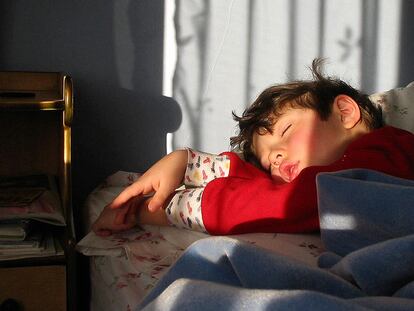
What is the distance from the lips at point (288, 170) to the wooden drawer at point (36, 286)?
0.47 meters

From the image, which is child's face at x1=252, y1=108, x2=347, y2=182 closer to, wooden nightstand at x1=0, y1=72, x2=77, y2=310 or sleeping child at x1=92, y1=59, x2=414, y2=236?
sleeping child at x1=92, y1=59, x2=414, y2=236

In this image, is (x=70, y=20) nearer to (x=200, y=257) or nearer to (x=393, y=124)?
(x=393, y=124)

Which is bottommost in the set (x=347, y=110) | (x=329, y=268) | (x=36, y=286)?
(x=36, y=286)

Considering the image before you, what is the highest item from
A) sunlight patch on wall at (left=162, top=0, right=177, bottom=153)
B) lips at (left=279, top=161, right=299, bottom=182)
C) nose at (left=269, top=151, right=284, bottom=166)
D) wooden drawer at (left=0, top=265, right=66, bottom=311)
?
sunlight patch on wall at (left=162, top=0, right=177, bottom=153)

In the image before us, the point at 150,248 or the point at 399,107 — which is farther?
the point at 399,107

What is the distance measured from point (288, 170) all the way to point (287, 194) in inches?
7.5

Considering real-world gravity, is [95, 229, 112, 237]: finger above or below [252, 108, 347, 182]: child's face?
below

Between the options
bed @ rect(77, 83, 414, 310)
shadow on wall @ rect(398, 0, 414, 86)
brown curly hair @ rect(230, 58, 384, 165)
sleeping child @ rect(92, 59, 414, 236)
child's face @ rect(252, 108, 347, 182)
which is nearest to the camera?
bed @ rect(77, 83, 414, 310)

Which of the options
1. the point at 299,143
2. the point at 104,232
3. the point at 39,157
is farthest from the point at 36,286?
the point at 299,143

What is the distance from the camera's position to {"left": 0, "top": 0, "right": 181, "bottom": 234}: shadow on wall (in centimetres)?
161

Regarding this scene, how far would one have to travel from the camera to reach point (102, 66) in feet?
5.46

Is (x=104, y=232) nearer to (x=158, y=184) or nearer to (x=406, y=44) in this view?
(x=158, y=184)

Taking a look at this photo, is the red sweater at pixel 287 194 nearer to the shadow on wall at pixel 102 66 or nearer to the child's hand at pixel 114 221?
the child's hand at pixel 114 221

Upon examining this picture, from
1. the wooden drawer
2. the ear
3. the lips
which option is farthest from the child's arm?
the ear
